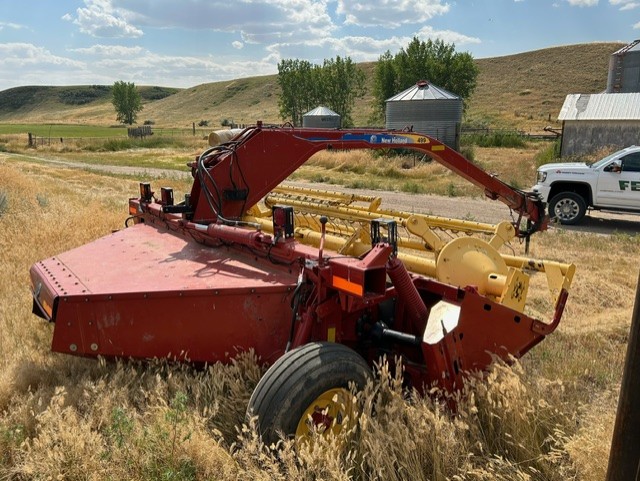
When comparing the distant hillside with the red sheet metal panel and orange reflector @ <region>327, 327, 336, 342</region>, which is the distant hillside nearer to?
orange reflector @ <region>327, 327, 336, 342</region>

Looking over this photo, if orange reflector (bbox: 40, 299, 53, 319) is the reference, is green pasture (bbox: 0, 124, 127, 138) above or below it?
above

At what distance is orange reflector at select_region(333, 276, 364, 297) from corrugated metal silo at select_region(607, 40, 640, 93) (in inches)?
1198

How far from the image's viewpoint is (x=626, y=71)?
28.7 m

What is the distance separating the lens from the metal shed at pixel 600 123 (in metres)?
20.0

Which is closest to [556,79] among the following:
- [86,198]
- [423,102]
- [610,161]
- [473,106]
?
[473,106]

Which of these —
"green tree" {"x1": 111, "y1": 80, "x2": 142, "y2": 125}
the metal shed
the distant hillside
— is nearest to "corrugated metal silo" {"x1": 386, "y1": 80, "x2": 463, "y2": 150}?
the metal shed

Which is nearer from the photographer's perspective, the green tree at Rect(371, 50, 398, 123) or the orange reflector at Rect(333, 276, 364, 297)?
the orange reflector at Rect(333, 276, 364, 297)

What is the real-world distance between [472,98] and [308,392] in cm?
7516

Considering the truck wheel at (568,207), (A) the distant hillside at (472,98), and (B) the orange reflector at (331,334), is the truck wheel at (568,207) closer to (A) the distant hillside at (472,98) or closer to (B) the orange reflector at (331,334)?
(B) the orange reflector at (331,334)

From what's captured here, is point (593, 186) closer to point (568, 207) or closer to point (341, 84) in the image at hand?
point (568, 207)

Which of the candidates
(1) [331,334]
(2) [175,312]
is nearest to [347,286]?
(1) [331,334]

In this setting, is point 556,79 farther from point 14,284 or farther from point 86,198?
point 14,284

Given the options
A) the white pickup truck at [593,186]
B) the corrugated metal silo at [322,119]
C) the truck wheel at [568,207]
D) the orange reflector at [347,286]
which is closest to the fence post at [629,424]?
the orange reflector at [347,286]

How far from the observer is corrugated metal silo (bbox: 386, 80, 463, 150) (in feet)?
85.4
